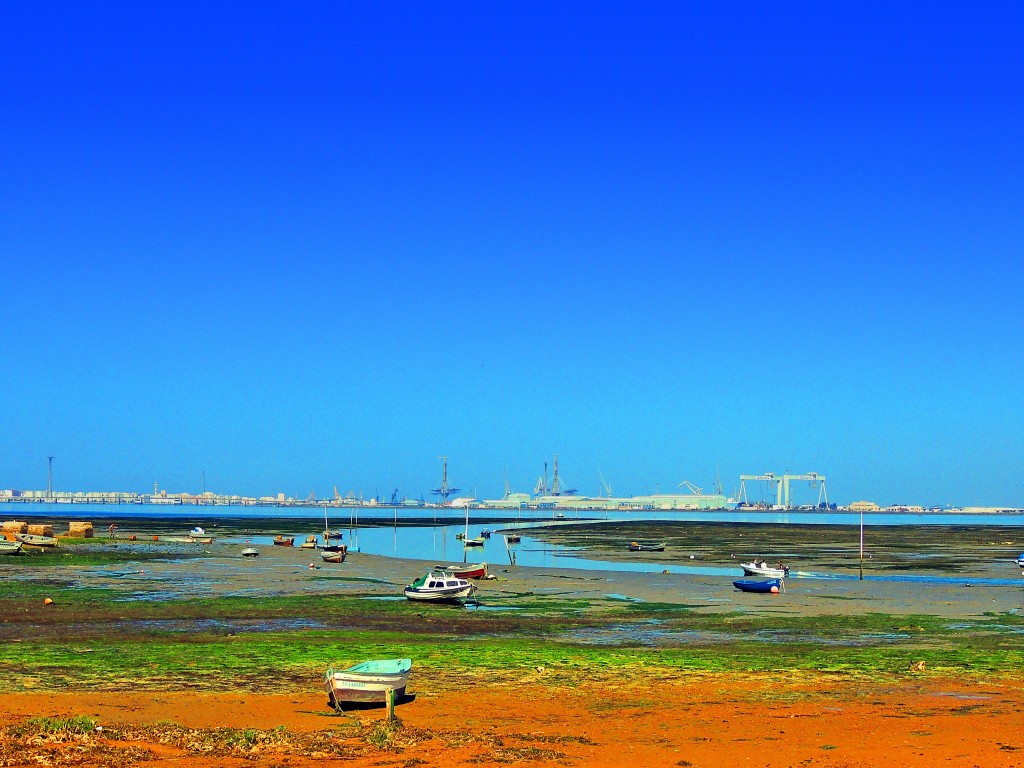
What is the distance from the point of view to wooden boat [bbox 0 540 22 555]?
80.9 metres

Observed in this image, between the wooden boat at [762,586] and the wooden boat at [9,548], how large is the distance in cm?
5167

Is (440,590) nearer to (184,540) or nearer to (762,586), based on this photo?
(762,586)

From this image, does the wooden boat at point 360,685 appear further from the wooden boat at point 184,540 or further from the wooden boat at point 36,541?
the wooden boat at point 184,540

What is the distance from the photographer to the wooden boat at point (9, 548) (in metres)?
80.9

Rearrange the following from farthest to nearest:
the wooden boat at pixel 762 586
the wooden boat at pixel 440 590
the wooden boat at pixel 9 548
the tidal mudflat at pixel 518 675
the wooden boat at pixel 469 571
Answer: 1. the wooden boat at pixel 9 548
2. the wooden boat at pixel 469 571
3. the wooden boat at pixel 762 586
4. the wooden boat at pixel 440 590
5. the tidal mudflat at pixel 518 675

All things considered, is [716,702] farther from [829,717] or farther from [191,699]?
[191,699]

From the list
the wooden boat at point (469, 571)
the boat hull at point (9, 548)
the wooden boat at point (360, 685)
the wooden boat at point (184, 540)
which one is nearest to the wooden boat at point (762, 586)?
the wooden boat at point (469, 571)

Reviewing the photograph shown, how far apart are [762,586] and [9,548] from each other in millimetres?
53306

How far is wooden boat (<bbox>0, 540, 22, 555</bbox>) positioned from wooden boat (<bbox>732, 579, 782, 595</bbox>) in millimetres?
51666

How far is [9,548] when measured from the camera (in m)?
81.1

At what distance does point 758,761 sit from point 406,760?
6.37 meters

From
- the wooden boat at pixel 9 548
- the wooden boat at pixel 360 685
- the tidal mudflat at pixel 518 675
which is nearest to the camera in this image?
the tidal mudflat at pixel 518 675

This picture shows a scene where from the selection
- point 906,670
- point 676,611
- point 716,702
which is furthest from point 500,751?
point 676,611

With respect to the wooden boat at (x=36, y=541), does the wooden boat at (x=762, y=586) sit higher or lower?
lower
